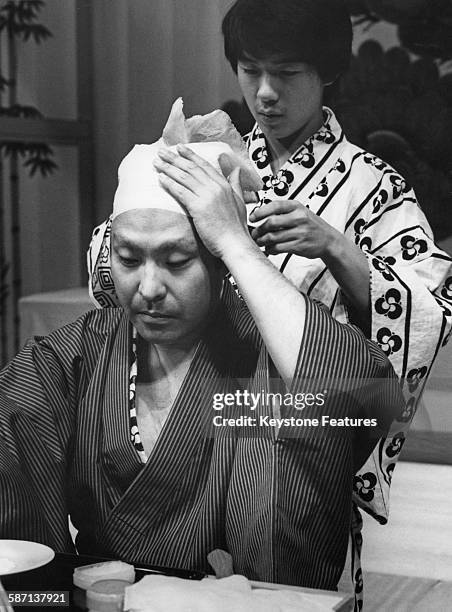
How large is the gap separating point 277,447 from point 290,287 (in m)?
0.26

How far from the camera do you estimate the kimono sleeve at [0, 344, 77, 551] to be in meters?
1.55

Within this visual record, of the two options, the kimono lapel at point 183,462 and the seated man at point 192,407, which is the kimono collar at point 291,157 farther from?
the kimono lapel at point 183,462

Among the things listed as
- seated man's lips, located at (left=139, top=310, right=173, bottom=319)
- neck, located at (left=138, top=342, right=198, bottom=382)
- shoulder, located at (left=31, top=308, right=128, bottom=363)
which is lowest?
neck, located at (left=138, top=342, right=198, bottom=382)

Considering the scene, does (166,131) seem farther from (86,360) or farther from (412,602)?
(412,602)

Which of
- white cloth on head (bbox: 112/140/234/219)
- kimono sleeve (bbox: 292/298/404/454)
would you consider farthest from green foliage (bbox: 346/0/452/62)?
kimono sleeve (bbox: 292/298/404/454)

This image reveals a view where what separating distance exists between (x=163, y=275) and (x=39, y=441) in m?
0.37

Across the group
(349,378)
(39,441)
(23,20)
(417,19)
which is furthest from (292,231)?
(23,20)

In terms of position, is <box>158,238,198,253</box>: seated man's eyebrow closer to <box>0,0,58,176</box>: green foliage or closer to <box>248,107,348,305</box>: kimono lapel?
<box>248,107,348,305</box>: kimono lapel

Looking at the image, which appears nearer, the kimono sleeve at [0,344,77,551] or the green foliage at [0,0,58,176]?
the kimono sleeve at [0,344,77,551]

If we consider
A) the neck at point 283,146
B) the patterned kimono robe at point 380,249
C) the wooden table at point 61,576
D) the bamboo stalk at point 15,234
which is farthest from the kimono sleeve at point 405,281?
the bamboo stalk at point 15,234

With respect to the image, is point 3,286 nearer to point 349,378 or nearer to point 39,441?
point 39,441

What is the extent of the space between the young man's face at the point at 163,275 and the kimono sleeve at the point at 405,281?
10.0 inches

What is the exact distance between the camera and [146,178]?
1.46m

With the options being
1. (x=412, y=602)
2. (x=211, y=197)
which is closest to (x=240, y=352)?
(x=211, y=197)
